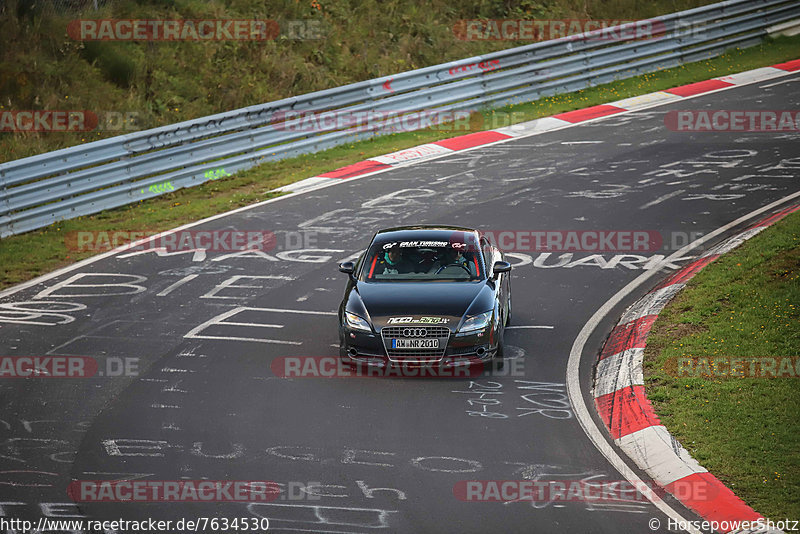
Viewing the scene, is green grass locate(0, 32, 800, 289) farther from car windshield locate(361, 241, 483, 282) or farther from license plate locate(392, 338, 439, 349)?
license plate locate(392, 338, 439, 349)

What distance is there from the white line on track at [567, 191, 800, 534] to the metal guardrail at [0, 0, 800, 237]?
8.76 m

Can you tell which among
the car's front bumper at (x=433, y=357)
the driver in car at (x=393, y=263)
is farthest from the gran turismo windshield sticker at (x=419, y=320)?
the driver in car at (x=393, y=263)

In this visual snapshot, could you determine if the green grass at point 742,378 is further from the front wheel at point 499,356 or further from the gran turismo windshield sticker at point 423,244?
the gran turismo windshield sticker at point 423,244

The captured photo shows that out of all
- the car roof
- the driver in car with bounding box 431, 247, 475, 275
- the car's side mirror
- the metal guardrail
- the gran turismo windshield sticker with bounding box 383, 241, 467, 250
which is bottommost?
the car's side mirror

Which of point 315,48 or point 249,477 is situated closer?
point 249,477

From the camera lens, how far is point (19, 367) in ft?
36.9

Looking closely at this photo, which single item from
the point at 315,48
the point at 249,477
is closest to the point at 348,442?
the point at 249,477

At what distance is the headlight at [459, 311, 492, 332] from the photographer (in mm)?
10898

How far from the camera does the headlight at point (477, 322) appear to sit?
35.8 ft

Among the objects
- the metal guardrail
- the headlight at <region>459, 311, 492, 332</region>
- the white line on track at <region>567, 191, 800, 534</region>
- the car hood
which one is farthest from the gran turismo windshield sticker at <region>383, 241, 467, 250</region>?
the metal guardrail

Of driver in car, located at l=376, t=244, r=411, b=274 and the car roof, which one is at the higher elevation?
the car roof

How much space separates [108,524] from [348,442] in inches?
97.4

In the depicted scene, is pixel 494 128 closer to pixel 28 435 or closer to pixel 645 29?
pixel 645 29

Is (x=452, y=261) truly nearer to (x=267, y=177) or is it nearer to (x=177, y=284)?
(x=177, y=284)
